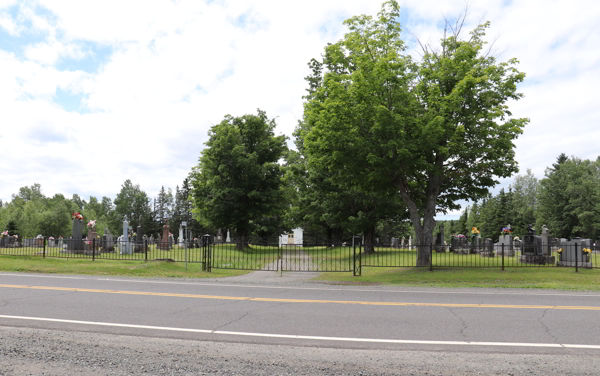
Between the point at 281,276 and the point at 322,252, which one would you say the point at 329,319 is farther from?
the point at 322,252

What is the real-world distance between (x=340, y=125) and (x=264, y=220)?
30180 mm

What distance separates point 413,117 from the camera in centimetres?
1978

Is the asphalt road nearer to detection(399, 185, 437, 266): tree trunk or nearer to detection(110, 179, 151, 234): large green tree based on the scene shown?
detection(399, 185, 437, 266): tree trunk

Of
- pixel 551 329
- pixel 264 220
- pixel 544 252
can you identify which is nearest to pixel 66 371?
pixel 551 329

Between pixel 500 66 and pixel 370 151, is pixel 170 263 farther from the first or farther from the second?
pixel 500 66

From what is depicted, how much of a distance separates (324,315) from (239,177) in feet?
110

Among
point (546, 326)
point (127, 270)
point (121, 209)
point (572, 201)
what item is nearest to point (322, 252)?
point (127, 270)

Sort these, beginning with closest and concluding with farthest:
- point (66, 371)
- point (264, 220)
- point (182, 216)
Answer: point (66, 371) → point (264, 220) → point (182, 216)

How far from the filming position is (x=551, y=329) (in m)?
7.14

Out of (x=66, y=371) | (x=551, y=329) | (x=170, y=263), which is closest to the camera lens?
(x=66, y=371)

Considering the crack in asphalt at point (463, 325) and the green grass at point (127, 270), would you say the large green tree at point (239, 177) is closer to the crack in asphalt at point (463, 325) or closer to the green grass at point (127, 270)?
the green grass at point (127, 270)

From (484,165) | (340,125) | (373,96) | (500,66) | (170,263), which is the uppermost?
(500,66)

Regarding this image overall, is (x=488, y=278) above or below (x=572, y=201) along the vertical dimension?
below

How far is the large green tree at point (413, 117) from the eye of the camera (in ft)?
62.6
